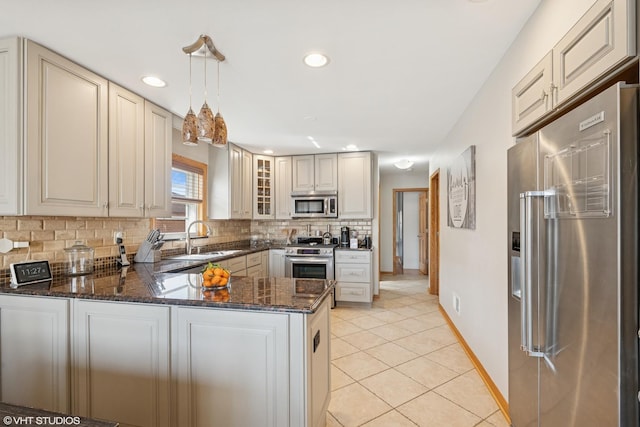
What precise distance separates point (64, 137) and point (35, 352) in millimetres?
1293

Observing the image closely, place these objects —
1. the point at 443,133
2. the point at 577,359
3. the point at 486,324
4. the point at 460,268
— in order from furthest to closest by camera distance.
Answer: the point at 443,133 → the point at 460,268 → the point at 486,324 → the point at 577,359

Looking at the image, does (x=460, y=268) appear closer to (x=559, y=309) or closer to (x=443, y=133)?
(x=443, y=133)

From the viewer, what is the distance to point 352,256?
4.55m

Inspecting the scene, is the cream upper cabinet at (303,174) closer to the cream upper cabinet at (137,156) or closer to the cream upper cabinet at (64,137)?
the cream upper cabinet at (137,156)

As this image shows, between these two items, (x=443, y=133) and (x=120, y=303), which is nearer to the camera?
(x=120, y=303)

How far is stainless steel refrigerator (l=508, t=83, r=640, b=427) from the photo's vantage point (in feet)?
3.08

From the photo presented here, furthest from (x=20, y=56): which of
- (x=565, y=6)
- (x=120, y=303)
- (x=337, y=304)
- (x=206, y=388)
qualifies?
(x=337, y=304)

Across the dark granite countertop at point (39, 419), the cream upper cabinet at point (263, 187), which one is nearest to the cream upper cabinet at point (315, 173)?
the cream upper cabinet at point (263, 187)

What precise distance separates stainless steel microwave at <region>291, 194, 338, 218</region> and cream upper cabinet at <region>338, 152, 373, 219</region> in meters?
0.11

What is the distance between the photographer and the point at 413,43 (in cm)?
186

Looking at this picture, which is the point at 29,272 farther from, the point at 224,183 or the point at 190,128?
the point at 224,183

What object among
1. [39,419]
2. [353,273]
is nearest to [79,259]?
[39,419]

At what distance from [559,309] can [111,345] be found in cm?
213

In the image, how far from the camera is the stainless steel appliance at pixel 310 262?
4504mm
